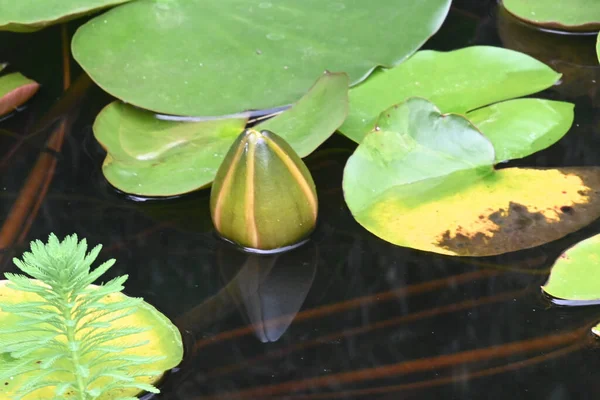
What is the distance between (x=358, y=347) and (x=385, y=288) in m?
0.13

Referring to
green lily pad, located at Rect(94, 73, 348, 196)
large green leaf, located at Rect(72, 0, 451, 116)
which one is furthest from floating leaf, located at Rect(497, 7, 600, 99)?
→ green lily pad, located at Rect(94, 73, 348, 196)

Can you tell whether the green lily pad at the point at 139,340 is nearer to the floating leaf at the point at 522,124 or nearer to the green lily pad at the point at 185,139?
the green lily pad at the point at 185,139

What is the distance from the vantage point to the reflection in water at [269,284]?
1023mm

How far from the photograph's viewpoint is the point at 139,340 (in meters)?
0.91

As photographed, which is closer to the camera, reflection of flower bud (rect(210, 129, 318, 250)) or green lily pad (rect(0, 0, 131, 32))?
reflection of flower bud (rect(210, 129, 318, 250))

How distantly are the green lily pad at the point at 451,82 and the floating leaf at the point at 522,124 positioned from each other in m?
0.03

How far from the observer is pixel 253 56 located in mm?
1393

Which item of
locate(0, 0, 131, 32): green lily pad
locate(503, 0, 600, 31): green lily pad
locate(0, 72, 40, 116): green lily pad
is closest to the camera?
locate(0, 0, 131, 32): green lily pad

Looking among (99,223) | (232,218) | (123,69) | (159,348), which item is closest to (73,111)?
(123,69)

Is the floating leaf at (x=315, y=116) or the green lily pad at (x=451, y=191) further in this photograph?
the floating leaf at (x=315, y=116)

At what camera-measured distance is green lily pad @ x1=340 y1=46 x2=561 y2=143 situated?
4.41 ft

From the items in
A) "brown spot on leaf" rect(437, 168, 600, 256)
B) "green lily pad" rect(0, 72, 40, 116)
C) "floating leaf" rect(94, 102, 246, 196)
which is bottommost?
"green lily pad" rect(0, 72, 40, 116)

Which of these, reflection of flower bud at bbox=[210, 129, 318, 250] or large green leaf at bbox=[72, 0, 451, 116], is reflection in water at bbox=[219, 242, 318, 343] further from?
large green leaf at bbox=[72, 0, 451, 116]

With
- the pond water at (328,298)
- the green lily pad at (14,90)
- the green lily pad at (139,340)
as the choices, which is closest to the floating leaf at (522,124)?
the pond water at (328,298)
